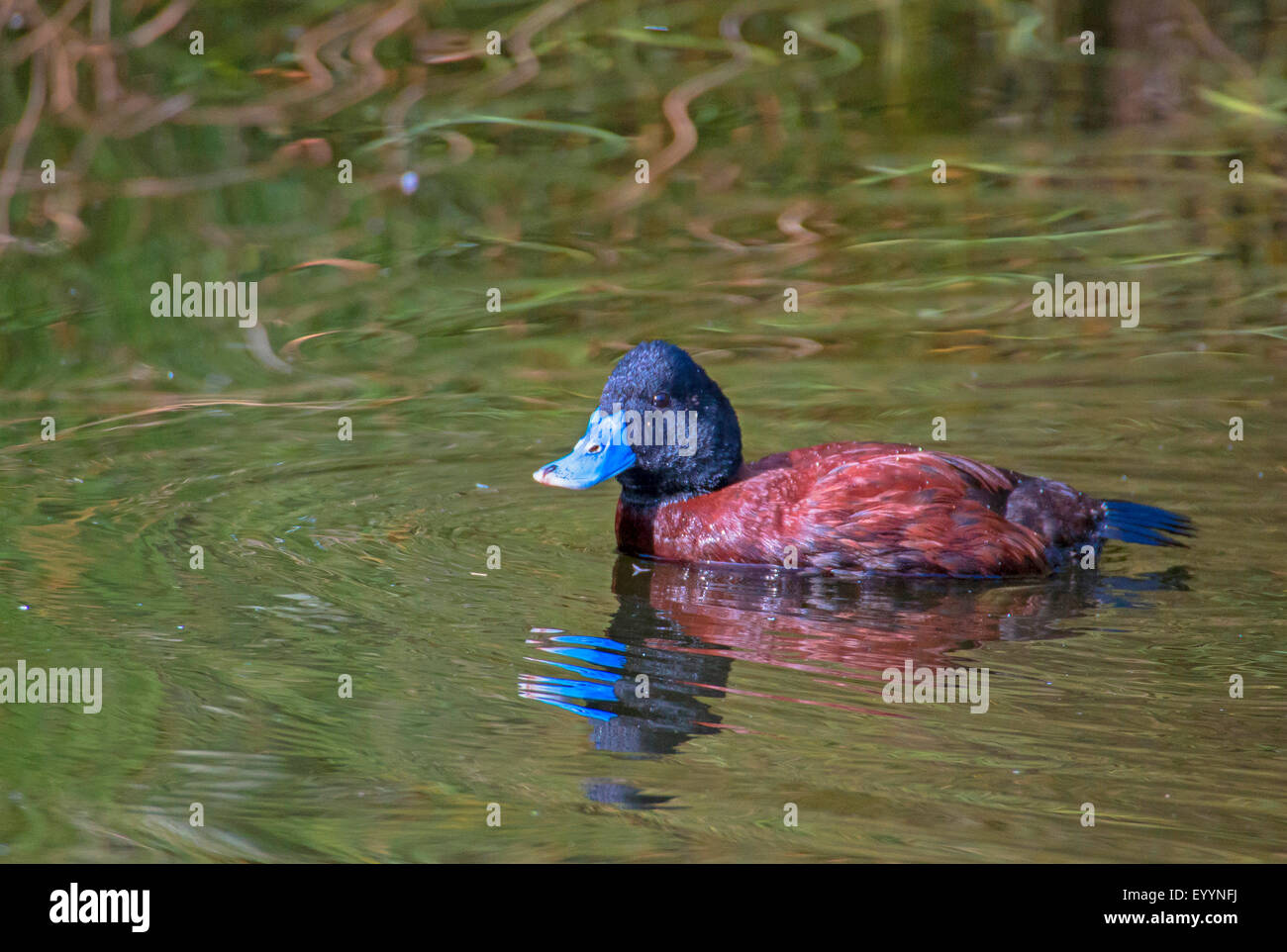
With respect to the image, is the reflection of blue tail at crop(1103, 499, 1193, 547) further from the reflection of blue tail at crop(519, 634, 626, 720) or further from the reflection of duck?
the reflection of blue tail at crop(519, 634, 626, 720)

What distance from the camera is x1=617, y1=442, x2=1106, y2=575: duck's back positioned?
21.2 feet

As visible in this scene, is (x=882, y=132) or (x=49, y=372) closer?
(x=49, y=372)

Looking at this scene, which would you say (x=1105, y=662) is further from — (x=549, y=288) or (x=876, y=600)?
(x=549, y=288)

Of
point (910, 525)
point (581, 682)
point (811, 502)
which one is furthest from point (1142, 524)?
point (581, 682)

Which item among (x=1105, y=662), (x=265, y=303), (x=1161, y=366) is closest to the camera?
(x=1105, y=662)

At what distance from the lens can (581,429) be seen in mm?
8148

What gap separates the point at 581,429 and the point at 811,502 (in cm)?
186

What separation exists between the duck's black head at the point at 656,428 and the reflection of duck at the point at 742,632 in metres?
0.38

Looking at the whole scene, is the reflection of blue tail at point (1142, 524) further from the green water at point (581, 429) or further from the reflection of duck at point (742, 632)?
the reflection of duck at point (742, 632)

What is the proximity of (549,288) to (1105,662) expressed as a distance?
5.11 meters

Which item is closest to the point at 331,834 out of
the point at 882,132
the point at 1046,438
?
the point at 1046,438

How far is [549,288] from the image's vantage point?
9.96 m

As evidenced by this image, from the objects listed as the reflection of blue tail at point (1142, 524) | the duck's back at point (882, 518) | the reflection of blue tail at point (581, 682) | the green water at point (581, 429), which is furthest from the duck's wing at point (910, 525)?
the reflection of blue tail at point (581, 682)

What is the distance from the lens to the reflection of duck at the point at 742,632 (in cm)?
528
